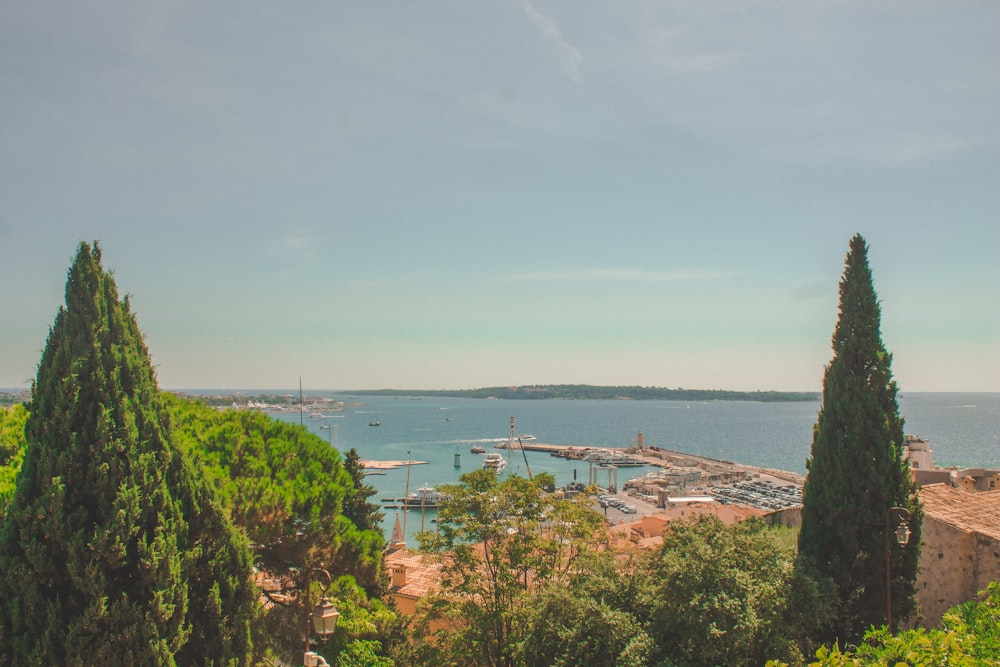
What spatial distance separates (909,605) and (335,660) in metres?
10.1

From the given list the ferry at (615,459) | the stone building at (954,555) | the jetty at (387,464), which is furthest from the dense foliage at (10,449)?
the ferry at (615,459)

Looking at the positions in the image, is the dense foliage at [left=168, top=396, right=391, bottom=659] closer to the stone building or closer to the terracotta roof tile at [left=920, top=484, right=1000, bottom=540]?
the stone building

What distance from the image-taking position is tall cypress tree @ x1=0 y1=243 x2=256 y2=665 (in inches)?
255

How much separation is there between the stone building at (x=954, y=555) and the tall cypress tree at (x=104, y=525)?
446 inches

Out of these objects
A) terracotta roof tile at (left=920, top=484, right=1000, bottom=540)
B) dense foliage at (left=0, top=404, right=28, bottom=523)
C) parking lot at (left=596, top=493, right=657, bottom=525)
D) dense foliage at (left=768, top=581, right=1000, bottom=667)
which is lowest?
parking lot at (left=596, top=493, right=657, bottom=525)

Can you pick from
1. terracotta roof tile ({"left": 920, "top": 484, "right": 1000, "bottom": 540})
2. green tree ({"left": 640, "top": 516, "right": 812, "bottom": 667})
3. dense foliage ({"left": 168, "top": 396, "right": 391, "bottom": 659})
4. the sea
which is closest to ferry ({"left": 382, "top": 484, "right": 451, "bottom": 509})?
the sea

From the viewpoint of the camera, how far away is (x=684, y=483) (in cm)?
6406

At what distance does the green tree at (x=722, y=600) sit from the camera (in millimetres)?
9133

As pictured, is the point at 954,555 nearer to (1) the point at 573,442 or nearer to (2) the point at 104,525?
(2) the point at 104,525

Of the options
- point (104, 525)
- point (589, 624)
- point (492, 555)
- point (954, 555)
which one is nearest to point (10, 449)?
point (104, 525)

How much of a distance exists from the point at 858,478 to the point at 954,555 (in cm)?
220

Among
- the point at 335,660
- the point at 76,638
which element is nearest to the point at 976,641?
the point at 76,638

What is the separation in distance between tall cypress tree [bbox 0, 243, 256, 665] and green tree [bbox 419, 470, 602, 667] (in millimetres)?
5448

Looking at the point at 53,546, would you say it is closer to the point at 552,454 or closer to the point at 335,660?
the point at 335,660
